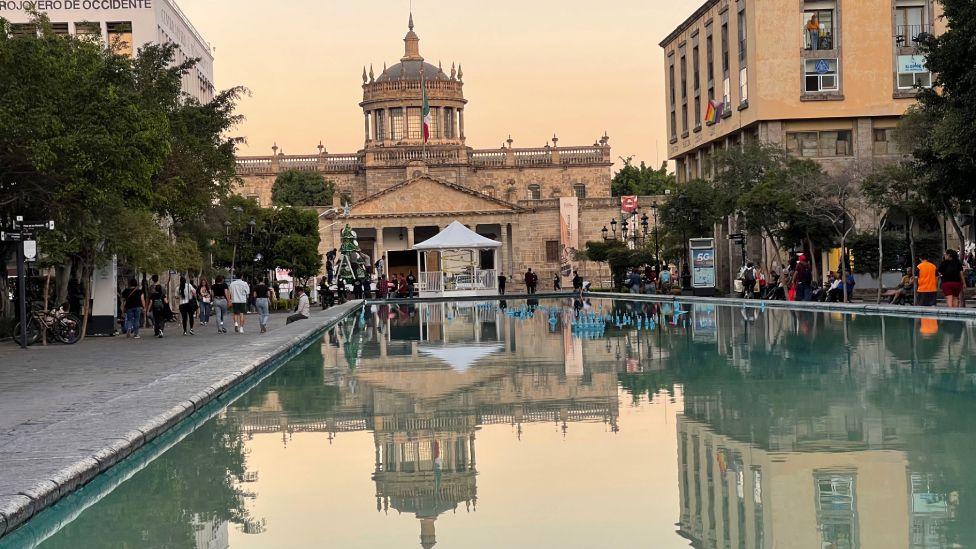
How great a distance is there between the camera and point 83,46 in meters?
28.8

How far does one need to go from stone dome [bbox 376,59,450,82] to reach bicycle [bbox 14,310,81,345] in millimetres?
86317

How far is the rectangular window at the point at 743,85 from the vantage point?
59.0 m

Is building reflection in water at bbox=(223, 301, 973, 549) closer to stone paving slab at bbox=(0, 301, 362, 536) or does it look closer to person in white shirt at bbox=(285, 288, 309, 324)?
stone paving slab at bbox=(0, 301, 362, 536)

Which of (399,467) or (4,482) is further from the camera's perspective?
(399,467)

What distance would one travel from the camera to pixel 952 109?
2841 cm

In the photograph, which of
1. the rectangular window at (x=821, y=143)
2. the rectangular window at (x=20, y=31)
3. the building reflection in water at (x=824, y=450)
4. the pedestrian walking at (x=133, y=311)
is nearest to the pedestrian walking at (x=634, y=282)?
the rectangular window at (x=821, y=143)

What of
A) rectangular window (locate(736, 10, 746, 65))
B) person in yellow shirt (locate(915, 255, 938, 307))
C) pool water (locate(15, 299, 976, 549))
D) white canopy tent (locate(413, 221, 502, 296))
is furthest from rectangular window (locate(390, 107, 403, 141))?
pool water (locate(15, 299, 976, 549))

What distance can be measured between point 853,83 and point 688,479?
51761 mm

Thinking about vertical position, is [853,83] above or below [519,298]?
above

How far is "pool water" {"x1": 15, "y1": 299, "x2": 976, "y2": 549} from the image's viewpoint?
7.24m

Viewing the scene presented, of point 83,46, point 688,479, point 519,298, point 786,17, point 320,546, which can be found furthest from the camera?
point 519,298

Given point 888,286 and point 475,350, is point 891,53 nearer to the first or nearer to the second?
point 888,286

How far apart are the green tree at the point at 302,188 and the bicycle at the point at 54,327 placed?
7590 cm

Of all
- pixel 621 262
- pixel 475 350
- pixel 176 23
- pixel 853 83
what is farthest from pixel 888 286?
pixel 176 23
